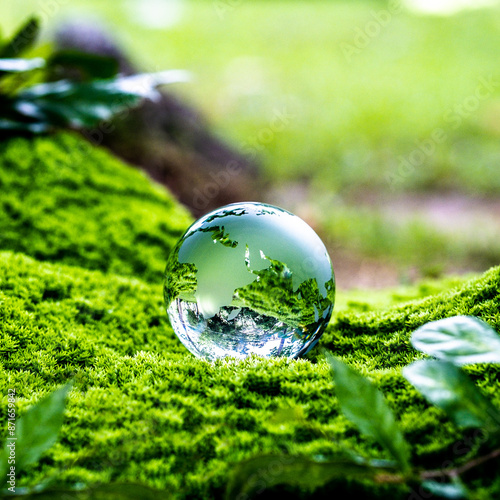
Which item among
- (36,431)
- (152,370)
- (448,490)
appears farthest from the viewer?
(152,370)

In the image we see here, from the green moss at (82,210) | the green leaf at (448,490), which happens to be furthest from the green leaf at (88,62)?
the green leaf at (448,490)

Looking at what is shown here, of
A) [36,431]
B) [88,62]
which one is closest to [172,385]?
[36,431]

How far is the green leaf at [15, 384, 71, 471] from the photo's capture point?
111 cm

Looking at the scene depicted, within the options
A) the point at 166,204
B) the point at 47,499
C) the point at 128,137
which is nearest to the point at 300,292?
the point at 47,499

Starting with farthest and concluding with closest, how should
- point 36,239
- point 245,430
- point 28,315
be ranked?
point 36,239, point 28,315, point 245,430

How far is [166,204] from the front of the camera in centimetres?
363

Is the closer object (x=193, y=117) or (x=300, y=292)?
(x=300, y=292)

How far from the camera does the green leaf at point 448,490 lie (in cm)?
100

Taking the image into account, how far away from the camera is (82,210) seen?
3.20 m

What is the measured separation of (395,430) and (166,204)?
9.12 ft

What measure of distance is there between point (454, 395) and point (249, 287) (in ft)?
2.43

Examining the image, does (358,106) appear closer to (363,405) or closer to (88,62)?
(88,62)

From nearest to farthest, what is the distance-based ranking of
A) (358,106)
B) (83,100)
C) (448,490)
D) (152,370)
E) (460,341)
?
(448,490), (460,341), (152,370), (83,100), (358,106)

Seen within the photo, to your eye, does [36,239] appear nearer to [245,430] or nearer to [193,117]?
[245,430]
